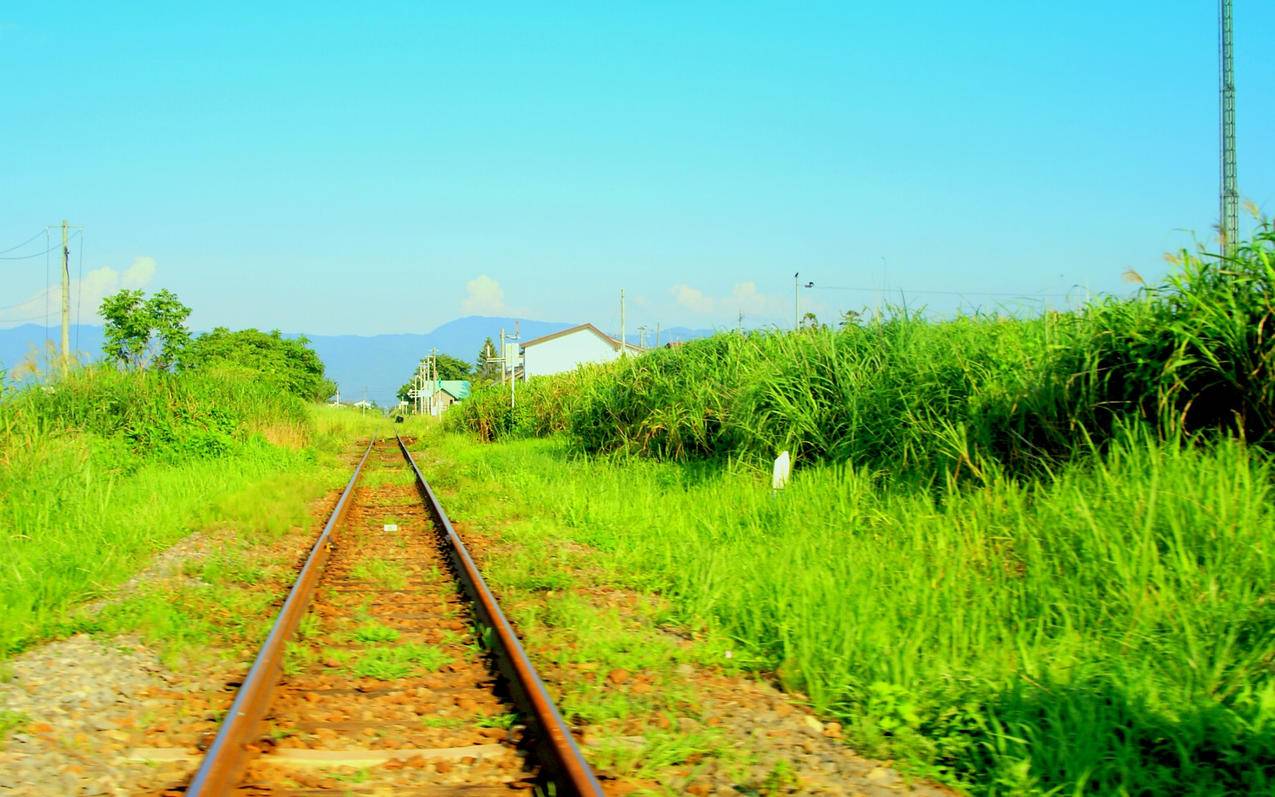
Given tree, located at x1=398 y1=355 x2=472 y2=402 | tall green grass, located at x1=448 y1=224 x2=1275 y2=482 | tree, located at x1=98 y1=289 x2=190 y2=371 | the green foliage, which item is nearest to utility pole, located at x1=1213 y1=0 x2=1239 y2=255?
tall green grass, located at x1=448 y1=224 x2=1275 y2=482

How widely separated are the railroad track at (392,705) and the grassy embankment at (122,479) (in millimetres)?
1253

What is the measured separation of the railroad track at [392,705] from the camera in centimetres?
370

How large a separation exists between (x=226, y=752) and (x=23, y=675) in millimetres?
2012

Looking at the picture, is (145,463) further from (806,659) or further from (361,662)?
(806,659)

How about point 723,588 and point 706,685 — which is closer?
point 706,685

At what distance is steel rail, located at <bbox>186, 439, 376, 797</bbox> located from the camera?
3518 mm

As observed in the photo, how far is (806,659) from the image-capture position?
4.85 meters

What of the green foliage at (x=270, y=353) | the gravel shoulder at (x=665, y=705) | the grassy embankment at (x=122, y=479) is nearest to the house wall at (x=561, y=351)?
the green foliage at (x=270, y=353)

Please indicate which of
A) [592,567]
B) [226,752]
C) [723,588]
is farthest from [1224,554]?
[226,752]

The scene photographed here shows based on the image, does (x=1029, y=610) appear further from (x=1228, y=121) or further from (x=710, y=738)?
(x=1228, y=121)

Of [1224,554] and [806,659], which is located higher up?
[1224,554]

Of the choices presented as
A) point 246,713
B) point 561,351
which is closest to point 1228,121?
point 246,713

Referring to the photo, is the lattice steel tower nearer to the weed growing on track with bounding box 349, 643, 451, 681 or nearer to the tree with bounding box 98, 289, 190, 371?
the weed growing on track with bounding box 349, 643, 451, 681

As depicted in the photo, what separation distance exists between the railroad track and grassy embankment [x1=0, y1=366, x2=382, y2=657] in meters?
1.25
